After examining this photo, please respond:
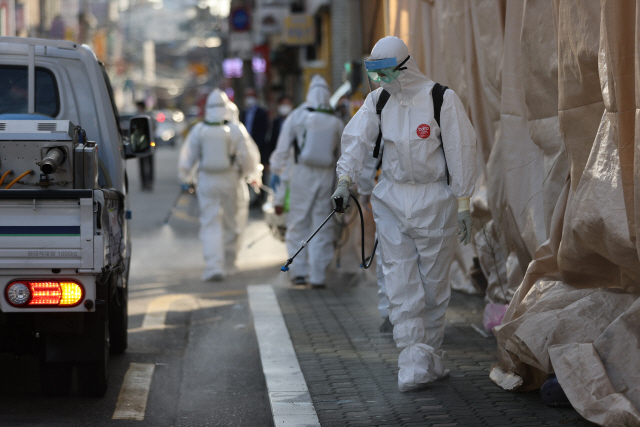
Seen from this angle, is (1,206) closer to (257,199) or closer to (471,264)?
(471,264)

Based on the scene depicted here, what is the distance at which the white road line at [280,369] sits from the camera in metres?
4.76

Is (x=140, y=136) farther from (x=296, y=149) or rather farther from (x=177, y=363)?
(x=296, y=149)

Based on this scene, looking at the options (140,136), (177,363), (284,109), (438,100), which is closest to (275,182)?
(140,136)

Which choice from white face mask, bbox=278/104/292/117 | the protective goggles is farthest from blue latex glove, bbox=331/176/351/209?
white face mask, bbox=278/104/292/117

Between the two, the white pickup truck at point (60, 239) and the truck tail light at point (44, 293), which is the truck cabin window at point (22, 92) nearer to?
the white pickup truck at point (60, 239)

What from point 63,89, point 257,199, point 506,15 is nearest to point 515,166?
point 506,15

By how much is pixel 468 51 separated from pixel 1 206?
389 centimetres

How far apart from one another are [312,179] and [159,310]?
1.95 metres

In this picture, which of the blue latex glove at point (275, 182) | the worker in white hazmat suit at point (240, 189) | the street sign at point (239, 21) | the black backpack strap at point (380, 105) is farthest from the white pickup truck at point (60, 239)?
the street sign at point (239, 21)

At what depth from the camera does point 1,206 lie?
181 inches

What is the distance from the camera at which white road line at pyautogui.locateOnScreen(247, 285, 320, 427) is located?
4.76 meters

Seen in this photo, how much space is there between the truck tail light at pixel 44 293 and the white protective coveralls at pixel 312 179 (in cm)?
460

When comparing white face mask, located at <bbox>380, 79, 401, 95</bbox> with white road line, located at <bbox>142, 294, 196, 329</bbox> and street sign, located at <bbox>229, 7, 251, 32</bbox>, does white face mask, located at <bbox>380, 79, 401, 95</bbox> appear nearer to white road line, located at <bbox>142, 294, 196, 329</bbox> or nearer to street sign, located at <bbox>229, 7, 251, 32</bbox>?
white road line, located at <bbox>142, 294, 196, 329</bbox>

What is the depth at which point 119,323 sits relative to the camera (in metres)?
6.57
